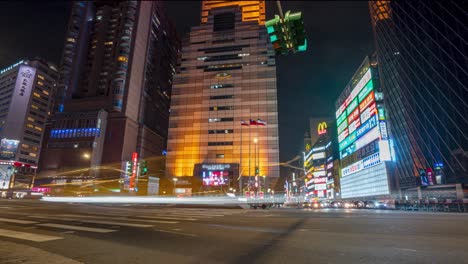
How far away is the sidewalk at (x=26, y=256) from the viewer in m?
5.06

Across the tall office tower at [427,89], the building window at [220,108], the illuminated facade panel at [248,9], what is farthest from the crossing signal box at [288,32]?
the illuminated facade panel at [248,9]

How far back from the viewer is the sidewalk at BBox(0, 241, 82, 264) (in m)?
5.06

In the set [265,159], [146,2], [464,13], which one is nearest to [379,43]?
[464,13]

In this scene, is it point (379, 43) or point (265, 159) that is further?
point (265, 159)

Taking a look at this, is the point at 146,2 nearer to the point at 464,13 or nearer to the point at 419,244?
the point at 464,13

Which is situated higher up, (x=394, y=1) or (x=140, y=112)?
(x=394, y=1)

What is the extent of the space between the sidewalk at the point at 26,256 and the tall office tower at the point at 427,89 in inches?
2192

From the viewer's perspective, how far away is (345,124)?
2872 inches

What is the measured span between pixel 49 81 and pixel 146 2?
249 ft

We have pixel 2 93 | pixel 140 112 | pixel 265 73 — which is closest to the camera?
pixel 265 73

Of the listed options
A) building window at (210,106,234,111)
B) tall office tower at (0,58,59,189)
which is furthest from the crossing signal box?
tall office tower at (0,58,59,189)

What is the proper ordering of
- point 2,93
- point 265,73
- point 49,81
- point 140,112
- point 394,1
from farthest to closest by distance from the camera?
point 49,81
point 2,93
point 140,112
point 265,73
point 394,1

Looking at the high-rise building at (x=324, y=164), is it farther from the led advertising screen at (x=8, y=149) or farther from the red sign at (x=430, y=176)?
the led advertising screen at (x=8, y=149)

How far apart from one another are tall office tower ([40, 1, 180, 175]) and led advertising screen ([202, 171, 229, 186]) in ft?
108
